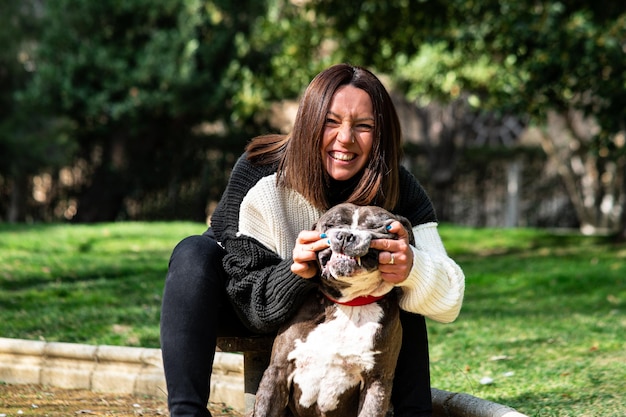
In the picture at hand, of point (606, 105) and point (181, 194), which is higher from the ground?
point (606, 105)

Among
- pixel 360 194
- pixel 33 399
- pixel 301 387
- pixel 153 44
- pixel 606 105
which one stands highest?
pixel 153 44

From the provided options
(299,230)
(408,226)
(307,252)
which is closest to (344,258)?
(307,252)

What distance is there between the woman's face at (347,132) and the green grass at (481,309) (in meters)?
1.47

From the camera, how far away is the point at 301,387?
9.33ft

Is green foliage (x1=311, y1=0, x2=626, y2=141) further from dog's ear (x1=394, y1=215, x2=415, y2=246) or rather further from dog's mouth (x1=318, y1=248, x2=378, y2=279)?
dog's mouth (x1=318, y1=248, x2=378, y2=279)

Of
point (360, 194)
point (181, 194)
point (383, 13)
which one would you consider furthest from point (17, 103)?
point (360, 194)

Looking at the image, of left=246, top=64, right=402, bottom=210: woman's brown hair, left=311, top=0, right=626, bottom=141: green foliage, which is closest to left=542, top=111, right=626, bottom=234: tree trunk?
left=311, top=0, right=626, bottom=141: green foliage

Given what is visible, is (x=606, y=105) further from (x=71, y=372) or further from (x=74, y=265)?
(x=71, y=372)

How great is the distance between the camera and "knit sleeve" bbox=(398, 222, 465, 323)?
2817mm

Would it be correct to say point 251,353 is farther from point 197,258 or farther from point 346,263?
point 346,263

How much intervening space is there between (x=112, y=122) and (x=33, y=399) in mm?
10896

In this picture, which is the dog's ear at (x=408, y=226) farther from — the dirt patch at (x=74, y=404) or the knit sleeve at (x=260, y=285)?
the dirt patch at (x=74, y=404)

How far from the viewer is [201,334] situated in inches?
115

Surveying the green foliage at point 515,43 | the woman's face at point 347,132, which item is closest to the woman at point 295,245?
the woman's face at point 347,132
